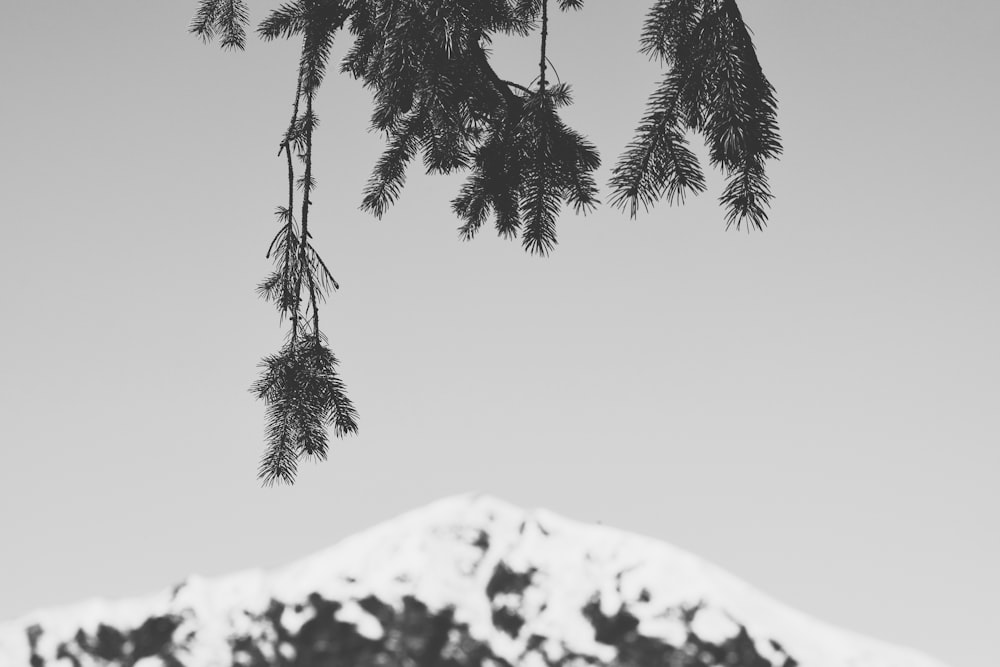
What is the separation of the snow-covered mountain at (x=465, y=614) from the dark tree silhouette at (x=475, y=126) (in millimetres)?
1176

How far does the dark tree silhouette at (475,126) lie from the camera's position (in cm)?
182

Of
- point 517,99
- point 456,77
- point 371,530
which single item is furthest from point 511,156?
point 371,530

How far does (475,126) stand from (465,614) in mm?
1944

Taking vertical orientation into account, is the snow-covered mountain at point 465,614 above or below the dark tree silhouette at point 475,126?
below

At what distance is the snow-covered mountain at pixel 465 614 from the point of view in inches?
32.2

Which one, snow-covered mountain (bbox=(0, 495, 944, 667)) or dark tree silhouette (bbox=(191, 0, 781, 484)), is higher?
dark tree silhouette (bbox=(191, 0, 781, 484))

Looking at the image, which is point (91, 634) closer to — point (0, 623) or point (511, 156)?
point (0, 623)

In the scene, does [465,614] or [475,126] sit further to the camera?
[475,126]

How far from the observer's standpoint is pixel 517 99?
91.4 inches

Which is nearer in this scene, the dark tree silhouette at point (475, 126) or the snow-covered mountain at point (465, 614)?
the snow-covered mountain at point (465, 614)

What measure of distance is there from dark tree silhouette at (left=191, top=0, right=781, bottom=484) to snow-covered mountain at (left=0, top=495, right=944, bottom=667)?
1176 millimetres

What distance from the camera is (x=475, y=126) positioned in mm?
2545

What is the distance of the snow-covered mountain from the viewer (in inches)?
32.2

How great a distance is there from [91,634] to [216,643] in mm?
139
